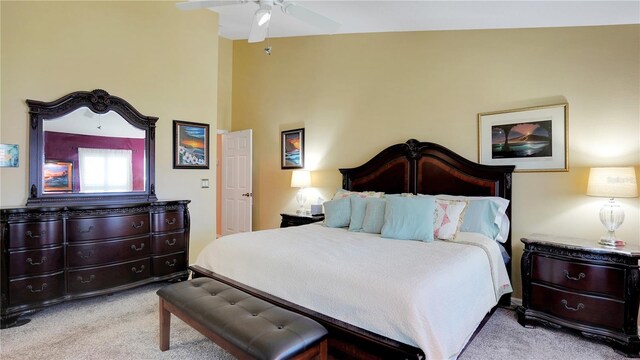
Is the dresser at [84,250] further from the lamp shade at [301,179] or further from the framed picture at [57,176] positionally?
the lamp shade at [301,179]

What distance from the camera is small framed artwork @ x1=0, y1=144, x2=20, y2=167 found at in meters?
3.02

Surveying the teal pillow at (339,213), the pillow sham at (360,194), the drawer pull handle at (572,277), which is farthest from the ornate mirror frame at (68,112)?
the drawer pull handle at (572,277)

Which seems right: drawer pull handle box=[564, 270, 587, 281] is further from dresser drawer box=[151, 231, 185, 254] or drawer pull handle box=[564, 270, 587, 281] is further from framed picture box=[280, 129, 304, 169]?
dresser drawer box=[151, 231, 185, 254]

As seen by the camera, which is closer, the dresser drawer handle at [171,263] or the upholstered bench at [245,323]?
the upholstered bench at [245,323]

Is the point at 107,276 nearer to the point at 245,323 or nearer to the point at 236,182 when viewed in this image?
the point at 245,323

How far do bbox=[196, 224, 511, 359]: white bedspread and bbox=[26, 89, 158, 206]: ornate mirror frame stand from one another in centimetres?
156

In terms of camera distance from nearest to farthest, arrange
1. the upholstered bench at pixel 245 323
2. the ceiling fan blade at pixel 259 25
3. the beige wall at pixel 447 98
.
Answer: the upholstered bench at pixel 245 323 < the ceiling fan blade at pixel 259 25 < the beige wall at pixel 447 98

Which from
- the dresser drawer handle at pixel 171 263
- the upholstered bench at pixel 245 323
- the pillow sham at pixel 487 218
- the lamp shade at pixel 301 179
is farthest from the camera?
the lamp shade at pixel 301 179

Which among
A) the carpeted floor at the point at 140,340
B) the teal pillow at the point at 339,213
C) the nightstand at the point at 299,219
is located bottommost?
the carpeted floor at the point at 140,340

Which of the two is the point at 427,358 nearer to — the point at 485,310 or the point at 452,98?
the point at 485,310

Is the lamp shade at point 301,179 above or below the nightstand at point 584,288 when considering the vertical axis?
above

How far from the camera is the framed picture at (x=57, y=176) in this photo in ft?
10.6

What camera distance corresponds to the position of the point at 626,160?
275cm

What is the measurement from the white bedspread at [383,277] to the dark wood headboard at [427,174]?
72 centimetres
